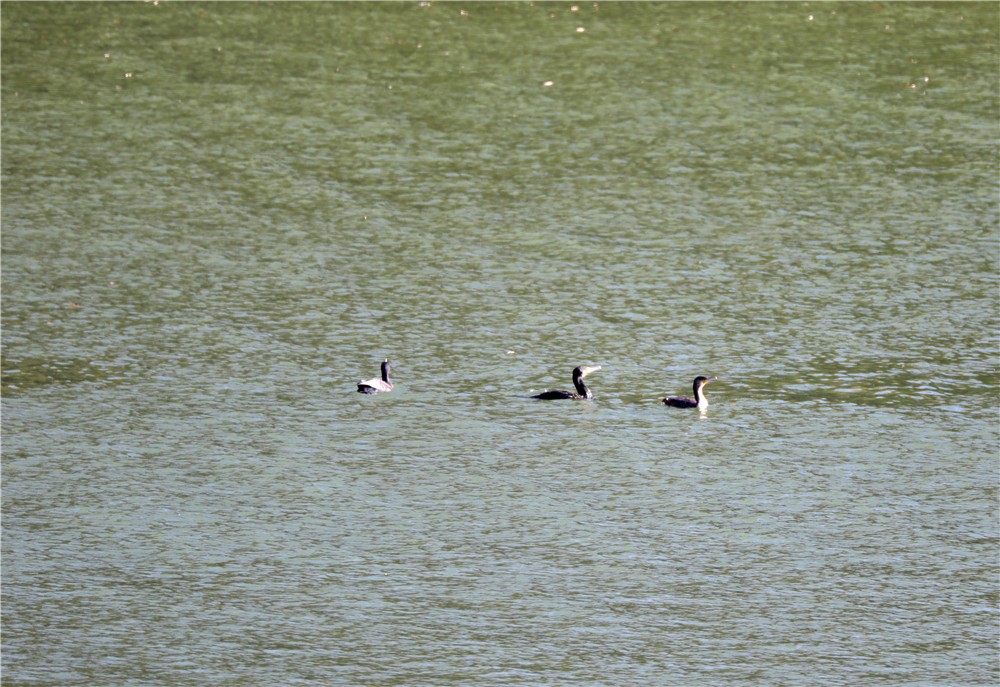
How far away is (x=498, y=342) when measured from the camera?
21.2 ft

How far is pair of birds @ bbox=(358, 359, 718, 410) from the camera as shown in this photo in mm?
5934

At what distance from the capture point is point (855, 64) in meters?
9.11

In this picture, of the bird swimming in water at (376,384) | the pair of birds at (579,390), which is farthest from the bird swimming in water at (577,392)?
the bird swimming in water at (376,384)

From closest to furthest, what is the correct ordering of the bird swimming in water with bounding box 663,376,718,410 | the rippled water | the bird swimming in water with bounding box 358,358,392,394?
the rippled water < the bird swimming in water with bounding box 663,376,718,410 < the bird swimming in water with bounding box 358,358,392,394

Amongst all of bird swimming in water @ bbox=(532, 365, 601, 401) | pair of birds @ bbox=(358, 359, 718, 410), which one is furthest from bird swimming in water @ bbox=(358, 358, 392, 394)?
bird swimming in water @ bbox=(532, 365, 601, 401)

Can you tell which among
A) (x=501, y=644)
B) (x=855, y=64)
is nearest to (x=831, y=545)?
(x=501, y=644)

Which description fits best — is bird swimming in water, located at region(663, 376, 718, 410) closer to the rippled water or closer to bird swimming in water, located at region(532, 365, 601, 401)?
the rippled water

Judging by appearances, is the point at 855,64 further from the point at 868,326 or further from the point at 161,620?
the point at 161,620

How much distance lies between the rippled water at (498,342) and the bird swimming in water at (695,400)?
0.07m

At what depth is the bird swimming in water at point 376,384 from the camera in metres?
6.05

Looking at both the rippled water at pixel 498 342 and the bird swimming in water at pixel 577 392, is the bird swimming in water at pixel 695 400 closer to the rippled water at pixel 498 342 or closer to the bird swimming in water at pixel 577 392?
the rippled water at pixel 498 342

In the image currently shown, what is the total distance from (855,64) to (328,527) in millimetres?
5097

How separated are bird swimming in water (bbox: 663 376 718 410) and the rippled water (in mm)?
65

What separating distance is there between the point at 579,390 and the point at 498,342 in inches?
20.6
